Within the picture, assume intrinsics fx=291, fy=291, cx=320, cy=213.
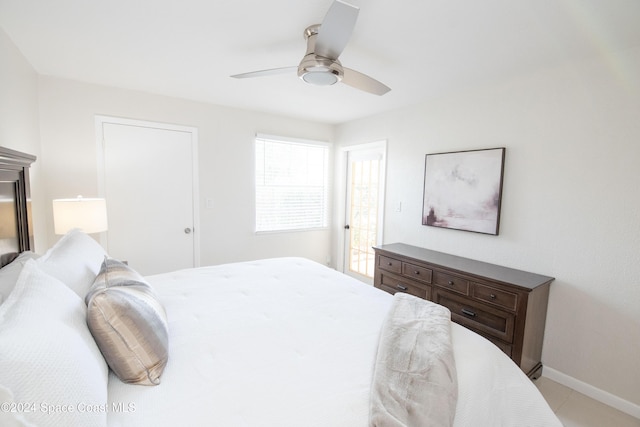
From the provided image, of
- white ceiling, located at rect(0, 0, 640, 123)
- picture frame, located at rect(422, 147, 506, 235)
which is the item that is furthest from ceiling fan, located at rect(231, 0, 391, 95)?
picture frame, located at rect(422, 147, 506, 235)

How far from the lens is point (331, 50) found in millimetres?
1573

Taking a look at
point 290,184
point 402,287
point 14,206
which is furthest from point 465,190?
point 14,206

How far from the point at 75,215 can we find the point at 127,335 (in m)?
1.70

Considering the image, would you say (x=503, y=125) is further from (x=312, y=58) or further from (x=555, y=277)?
(x=312, y=58)

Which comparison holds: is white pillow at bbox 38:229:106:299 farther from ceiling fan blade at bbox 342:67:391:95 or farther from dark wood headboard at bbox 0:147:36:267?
ceiling fan blade at bbox 342:67:391:95

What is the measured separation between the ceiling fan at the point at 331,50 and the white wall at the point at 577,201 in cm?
130

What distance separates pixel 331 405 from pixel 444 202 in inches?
95.7

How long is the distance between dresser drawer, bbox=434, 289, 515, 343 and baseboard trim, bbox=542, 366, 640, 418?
56 centimetres

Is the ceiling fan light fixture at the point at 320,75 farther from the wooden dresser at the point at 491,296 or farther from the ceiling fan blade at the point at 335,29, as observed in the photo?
the wooden dresser at the point at 491,296

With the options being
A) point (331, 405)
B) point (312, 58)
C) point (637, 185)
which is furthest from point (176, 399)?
point (637, 185)

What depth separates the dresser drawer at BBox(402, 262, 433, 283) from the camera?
265 centimetres

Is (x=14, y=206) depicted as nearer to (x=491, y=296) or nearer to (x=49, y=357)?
(x=49, y=357)

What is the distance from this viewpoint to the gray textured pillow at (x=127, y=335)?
100 centimetres

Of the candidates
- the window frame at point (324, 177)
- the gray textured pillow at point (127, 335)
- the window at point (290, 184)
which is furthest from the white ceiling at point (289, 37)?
the gray textured pillow at point (127, 335)
